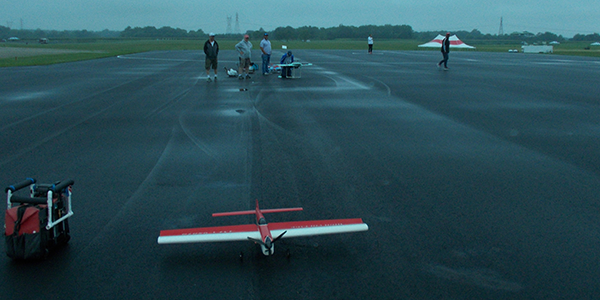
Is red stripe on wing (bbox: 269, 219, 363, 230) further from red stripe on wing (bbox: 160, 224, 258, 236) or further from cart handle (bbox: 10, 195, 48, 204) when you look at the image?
cart handle (bbox: 10, 195, 48, 204)

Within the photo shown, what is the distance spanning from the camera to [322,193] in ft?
18.7

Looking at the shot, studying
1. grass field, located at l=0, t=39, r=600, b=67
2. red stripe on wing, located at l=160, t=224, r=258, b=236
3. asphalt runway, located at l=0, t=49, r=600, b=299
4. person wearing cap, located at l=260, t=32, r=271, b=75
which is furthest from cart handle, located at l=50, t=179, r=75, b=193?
grass field, located at l=0, t=39, r=600, b=67

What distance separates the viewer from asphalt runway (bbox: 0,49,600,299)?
3762mm

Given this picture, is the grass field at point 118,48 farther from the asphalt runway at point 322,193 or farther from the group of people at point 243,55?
the asphalt runway at point 322,193

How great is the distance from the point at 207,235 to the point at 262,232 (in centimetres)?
49

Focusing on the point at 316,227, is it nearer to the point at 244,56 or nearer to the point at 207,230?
the point at 207,230

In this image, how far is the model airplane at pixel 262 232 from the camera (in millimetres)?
4078

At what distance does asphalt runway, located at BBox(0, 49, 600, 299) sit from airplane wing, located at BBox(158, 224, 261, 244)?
0.18 metres

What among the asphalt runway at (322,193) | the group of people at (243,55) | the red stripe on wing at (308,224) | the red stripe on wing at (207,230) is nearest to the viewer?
the asphalt runway at (322,193)

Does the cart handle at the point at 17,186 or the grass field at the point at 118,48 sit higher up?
the grass field at the point at 118,48

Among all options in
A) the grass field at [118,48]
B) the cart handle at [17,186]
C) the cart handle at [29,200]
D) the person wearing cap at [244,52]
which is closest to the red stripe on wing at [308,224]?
the cart handle at [29,200]

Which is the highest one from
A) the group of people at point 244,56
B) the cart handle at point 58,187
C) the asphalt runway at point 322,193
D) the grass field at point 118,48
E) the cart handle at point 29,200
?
the grass field at point 118,48

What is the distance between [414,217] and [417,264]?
1.05m

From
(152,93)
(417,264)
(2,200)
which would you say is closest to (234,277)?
(417,264)
